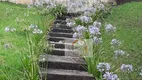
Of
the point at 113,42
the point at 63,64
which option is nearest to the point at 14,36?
the point at 63,64

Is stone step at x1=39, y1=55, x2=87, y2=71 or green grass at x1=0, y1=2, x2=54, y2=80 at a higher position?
green grass at x1=0, y1=2, x2=54, y2=80

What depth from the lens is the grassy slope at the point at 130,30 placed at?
22.7 ft

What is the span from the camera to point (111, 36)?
832 cm

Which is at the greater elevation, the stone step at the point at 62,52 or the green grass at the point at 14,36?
the green grass at the point at 14,36

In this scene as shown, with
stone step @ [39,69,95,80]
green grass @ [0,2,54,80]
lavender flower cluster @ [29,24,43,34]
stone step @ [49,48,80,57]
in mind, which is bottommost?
stone step @ [39,69,95,80]

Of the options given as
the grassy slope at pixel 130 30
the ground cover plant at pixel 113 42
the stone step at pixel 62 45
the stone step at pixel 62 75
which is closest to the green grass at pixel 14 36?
the stone step at pixel 62 45

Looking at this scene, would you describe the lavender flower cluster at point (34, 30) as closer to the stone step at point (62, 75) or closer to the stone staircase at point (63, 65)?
the stone staircase at point (63, 65)

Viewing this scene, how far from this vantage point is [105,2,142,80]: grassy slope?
692cm

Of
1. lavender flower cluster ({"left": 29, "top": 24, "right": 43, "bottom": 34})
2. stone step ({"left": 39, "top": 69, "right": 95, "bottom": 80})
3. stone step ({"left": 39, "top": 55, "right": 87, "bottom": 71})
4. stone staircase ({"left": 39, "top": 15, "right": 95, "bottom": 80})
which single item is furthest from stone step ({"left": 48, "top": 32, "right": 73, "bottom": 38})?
stone step ({"left": 39, "top": 69, "right": 95, "bottom": 80})

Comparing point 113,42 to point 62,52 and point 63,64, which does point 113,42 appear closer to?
point 63,64

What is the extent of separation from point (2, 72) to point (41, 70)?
61 cm

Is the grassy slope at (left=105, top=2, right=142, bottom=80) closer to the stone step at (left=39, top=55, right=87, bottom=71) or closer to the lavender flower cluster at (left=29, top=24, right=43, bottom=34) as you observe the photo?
the stone step at (left=39, top=55, right=87, bottom=71)

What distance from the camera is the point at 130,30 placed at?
964 cm

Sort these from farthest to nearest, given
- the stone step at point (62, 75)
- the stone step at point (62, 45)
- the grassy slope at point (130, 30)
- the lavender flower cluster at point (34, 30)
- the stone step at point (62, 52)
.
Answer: the stone step at point (62, 45)
the grassy slope at point (130, 30)
the stone step at point (62, 52)
the lavender flower cluster at point (34, 30)
the stone step at point (62, 75)
